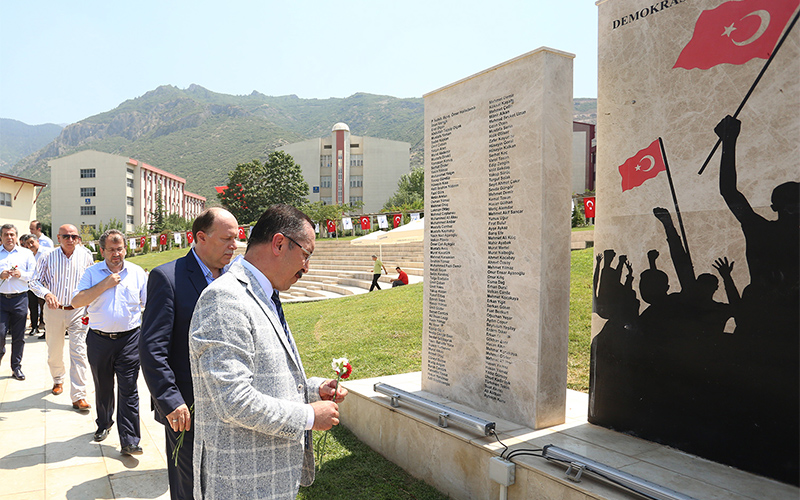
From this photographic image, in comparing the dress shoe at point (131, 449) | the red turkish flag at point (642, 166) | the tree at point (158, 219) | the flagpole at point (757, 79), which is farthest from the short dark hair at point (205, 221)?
the tree at point (158, 219)

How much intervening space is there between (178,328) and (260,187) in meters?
54.6

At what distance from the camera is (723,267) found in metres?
3.11

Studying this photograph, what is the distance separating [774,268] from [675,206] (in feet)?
2.24

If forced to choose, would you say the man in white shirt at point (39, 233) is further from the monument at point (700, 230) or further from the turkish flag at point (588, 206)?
the turkish flag at point (588, 206)

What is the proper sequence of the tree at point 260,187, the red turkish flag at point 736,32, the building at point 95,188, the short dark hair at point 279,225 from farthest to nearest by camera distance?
1. the building at point 95,188
2. the tree at point 260,187
3. the red turkish flag at point 736,32
4. the short dark hair at point 279,225

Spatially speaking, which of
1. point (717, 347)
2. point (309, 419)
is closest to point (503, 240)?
point (717, 347)

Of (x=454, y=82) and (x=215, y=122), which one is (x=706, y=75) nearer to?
(x=454, y=82)

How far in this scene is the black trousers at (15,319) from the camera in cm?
712

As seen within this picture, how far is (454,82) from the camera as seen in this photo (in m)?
4.47

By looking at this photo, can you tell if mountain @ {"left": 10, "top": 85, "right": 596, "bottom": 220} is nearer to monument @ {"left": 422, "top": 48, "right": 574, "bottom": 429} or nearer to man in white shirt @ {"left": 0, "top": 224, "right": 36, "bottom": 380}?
man in white shirt @ {"left": 0, "top": 224, "right": 36, "bottom": 380}

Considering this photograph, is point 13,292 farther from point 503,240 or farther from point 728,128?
point 728,128

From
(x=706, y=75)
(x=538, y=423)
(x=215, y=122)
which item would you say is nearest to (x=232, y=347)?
(x=538, y=423)

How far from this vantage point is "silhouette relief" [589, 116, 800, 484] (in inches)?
111

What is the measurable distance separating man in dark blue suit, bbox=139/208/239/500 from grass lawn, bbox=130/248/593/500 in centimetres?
123
